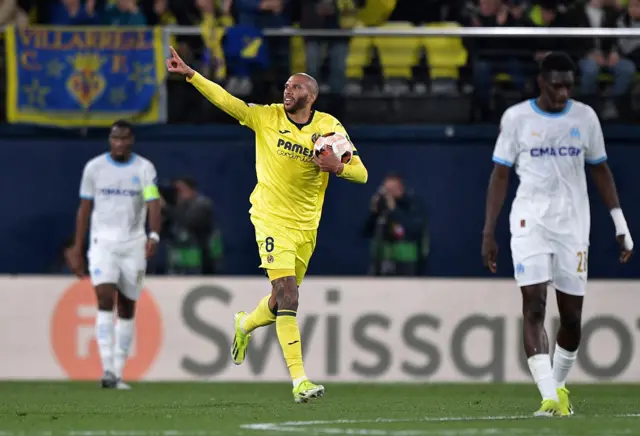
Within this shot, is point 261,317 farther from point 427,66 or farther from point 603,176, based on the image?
point 427,66

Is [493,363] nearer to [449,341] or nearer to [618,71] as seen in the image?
[449,341]

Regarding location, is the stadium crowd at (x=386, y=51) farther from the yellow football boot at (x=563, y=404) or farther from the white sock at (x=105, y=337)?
the yellow football boot at (x=563, y=404)

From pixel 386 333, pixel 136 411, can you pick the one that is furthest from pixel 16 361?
pixel 136 411

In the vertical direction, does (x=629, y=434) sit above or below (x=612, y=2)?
below

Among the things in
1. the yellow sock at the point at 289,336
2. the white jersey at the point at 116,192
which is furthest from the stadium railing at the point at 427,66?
the yellow sock at the point at 289,336

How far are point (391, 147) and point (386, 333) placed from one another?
3166 millimetres

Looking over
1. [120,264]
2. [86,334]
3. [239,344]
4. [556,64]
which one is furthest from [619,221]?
[86,334]

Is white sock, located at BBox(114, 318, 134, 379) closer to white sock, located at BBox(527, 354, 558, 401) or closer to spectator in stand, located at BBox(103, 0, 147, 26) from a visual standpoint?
spectator in stand, located at BBox(103, 0, 147, 26)

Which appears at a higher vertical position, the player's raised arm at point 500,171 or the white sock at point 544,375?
the player's raised arm at point 500,171

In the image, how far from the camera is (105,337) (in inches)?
537

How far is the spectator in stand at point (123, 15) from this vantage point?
17562mm

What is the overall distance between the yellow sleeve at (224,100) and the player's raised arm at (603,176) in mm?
2469

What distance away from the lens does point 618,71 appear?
1759 centimetres

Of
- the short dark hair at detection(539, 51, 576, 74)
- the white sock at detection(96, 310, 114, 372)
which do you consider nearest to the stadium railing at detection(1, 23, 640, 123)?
the white sock at detection(96, 310, 114, 372)
